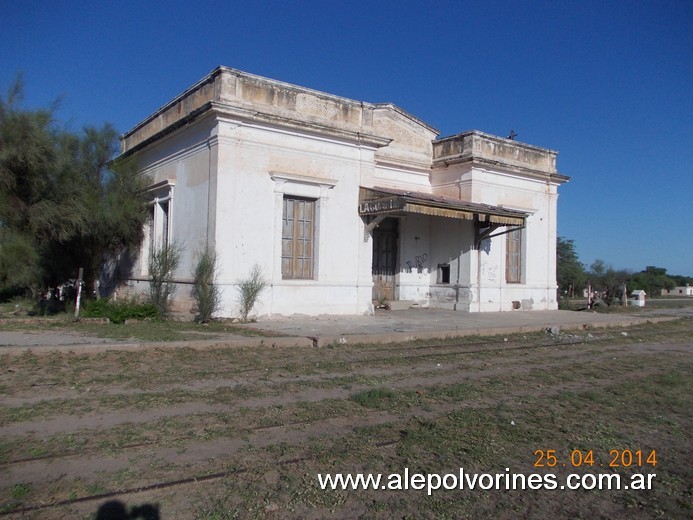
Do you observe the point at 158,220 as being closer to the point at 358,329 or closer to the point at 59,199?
the point at 59,199

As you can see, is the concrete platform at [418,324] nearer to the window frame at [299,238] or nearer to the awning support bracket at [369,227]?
the window frame at [299,238]

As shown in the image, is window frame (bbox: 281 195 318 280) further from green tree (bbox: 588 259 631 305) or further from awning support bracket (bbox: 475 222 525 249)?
green tree (bbox: 588 259 631 305)

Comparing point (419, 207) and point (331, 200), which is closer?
point (419, 207)

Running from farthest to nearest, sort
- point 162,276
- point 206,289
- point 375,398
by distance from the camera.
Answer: point 162,276 < point 206,289 < point 375,398

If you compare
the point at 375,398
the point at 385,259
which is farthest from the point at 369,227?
the point at 375,398

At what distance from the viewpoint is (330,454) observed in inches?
187

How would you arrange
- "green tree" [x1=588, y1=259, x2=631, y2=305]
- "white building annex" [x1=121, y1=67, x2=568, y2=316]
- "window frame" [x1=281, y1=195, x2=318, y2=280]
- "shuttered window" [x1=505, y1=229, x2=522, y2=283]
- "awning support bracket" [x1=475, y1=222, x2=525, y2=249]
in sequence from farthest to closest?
"green tree" [x1=588, y1=259, x2=631, y2=305] < "shuttered window" [x1=505, y1=229, x2=522, y2=283] < "awning support bracket" [x1=475, y1=222, x2=525, y2=249] < "window frame" [x1=281, y1=195, x2=318, y2=280] < "white building annex" [x1=121, y1=67, x2=568, y2=316]

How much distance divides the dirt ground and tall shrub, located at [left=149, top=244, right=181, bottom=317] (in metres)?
5.09

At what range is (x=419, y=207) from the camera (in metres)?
15.2

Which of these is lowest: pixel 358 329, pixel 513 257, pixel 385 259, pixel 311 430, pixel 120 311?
pixel 311 430

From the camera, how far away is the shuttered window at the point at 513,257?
66.3 feet

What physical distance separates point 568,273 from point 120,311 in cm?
3053

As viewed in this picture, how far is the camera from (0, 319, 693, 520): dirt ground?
12.8 feet

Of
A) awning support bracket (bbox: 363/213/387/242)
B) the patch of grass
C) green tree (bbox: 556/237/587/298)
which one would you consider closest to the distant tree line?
green tree (bbox: 556/237/587/298)
